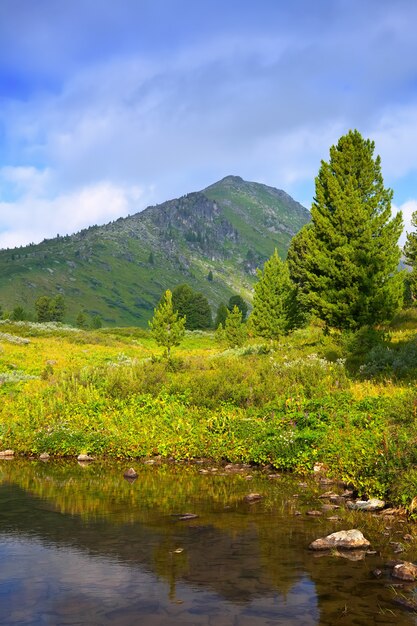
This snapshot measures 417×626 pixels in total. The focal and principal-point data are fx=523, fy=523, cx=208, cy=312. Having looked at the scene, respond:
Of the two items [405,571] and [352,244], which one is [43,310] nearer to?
[352,244]

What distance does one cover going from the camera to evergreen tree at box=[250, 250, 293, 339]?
51938mm

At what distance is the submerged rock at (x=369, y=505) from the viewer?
32.5 ft

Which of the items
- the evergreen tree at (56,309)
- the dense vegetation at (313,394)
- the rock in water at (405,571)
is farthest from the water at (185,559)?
the evergreen tree at (56,309)

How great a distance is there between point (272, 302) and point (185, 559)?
4530 centimetres

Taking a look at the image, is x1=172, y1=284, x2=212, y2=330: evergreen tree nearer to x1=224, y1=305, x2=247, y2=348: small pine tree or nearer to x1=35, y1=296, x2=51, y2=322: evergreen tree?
x1=35, y1=296, x2=51, y2=322: evergreen tree

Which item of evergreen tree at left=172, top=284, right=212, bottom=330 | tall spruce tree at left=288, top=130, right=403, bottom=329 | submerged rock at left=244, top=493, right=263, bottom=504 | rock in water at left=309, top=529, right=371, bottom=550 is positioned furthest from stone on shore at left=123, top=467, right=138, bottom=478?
evergreen tree at left=172, top=284, right=212, bottom=330

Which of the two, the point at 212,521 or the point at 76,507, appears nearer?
the point at 212,521

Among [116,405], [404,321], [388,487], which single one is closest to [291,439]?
[388,487]

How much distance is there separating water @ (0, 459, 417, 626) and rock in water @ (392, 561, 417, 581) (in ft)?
0.39

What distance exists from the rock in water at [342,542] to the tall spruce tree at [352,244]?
2274cm

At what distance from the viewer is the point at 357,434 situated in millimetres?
12656

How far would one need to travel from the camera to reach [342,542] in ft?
26.1

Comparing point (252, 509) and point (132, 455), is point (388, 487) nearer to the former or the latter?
point (252, 509)

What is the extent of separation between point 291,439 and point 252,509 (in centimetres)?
349
